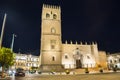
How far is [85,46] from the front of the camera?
62.8 m

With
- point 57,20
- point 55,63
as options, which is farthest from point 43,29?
point 55,63

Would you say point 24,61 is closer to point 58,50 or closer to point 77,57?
point 77,57

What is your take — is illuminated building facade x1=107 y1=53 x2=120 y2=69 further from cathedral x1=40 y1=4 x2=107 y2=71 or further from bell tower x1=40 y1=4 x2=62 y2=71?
bell tower x1=40 y1=4 x2=62 y2=71

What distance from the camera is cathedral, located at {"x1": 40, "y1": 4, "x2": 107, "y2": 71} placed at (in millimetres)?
52719

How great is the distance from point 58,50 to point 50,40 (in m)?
4.77

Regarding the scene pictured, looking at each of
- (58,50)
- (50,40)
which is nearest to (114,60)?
(58,50)

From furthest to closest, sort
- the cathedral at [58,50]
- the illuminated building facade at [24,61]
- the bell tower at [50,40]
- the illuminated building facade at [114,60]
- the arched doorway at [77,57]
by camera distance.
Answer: the illuminated building facade at [24,61] < the illuminated building facade at [114,60] < the arched doorway at [77,57] < the cathedral at [58,50] < the bell tower at [50,40]

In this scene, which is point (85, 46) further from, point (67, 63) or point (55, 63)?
point (55, 63)

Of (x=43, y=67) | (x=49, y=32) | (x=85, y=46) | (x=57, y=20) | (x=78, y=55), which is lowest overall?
(x=43, y=67)

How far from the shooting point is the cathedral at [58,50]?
2076 inches

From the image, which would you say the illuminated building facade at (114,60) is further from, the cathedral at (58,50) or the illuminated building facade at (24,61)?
the illuminated building facade at (24,61)

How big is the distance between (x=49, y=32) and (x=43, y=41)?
4205 millimetres

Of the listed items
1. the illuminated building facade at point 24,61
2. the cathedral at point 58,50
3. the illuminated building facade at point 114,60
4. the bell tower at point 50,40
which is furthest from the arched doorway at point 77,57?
the illuminated building facade at point 24,61

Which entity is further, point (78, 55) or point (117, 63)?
point (117, 63)
